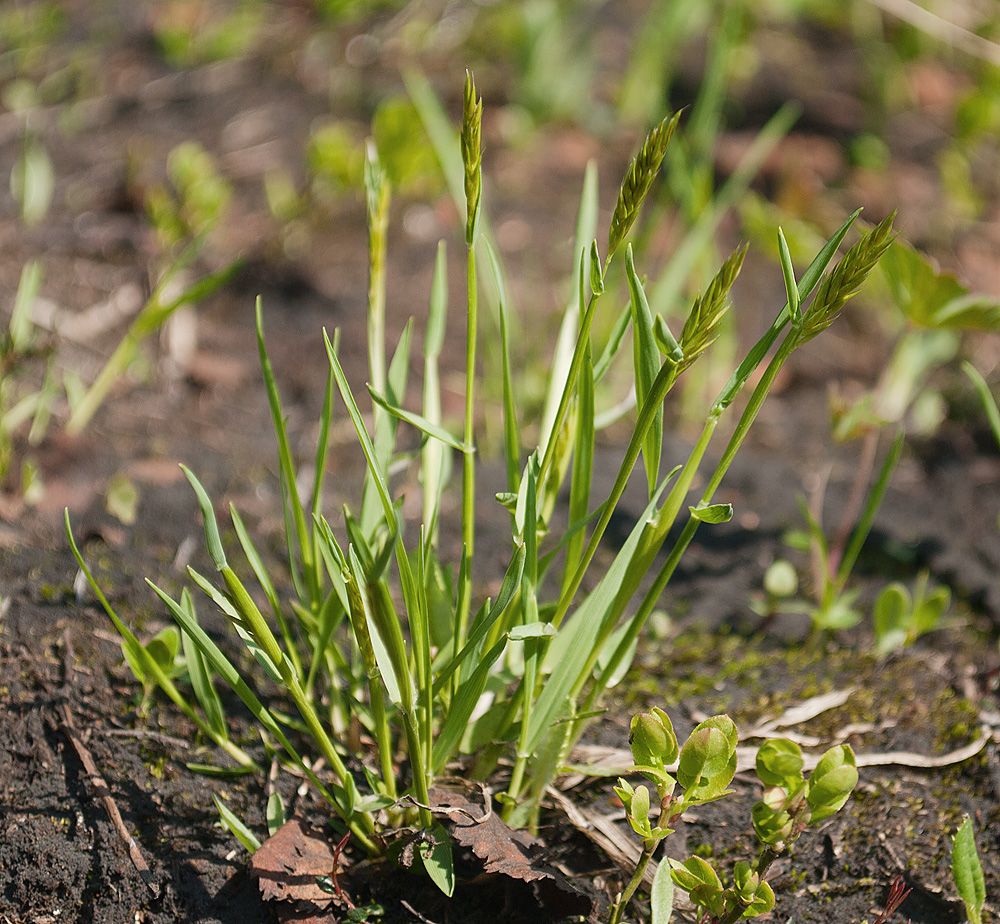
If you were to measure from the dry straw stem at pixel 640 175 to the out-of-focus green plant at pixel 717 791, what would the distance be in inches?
17.8

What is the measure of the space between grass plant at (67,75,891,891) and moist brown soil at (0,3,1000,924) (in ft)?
0.38

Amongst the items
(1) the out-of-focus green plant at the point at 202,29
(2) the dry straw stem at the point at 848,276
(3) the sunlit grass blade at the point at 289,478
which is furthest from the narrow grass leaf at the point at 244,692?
(1) the out-of-focus green plant at the point at 202,29

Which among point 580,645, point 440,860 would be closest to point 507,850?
point 440,860

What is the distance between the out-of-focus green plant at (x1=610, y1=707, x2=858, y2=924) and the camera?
0.81 metres

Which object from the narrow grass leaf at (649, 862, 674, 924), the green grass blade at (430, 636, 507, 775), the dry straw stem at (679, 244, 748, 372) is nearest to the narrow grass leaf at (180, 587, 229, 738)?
the green grass blade at (430, 636, 507, 775)

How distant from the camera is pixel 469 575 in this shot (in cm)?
92

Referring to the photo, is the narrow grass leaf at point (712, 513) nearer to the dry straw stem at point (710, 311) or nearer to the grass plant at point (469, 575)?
the grass plant at point (469, 575)

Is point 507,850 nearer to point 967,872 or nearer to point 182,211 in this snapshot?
point 967,872

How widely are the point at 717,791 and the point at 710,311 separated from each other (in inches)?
18.4

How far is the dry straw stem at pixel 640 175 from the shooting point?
65 centimetres

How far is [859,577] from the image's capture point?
148 cm

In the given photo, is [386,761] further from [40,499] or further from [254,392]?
[254,392]

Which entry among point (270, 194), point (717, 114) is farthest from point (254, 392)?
point (717, 114)

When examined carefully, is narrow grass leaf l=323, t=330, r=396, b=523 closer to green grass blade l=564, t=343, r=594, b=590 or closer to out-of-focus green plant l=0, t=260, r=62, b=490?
green grass blade l=564, t=343, r=594, b=590
